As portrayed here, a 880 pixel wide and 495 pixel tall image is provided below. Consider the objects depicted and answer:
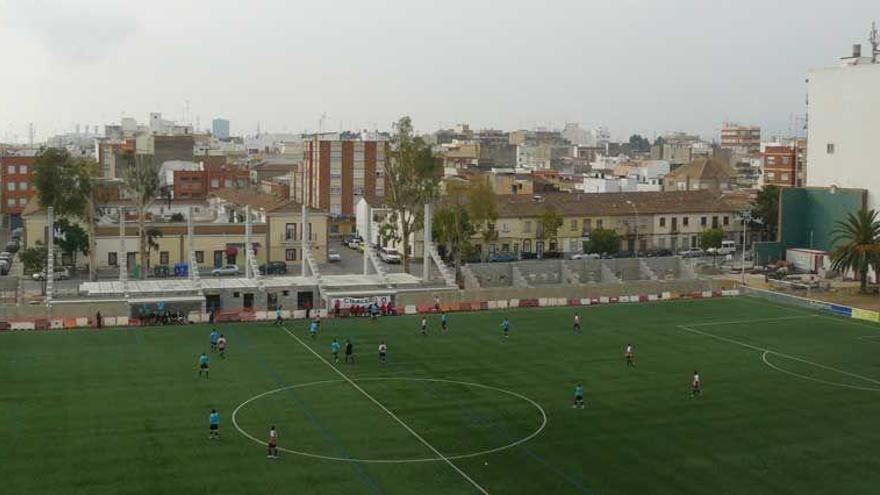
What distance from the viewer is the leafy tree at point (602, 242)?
103 metres

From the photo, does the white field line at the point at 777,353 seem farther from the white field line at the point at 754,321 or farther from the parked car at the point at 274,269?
the parked car at the point at 274,269

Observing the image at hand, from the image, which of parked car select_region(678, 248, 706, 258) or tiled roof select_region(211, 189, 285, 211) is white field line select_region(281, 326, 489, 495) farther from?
parked car select_region(678, 248, 706, 258)

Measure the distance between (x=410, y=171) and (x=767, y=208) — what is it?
1752 inches

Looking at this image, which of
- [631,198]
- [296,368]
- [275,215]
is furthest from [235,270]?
[631,198]

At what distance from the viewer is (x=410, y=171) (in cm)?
8750

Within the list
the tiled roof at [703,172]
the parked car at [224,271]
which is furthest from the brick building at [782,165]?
the parked car at [224,271]

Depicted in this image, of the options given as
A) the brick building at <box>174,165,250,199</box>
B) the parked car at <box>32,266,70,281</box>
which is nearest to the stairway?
the parked car at <box>32,266,70,281</box>

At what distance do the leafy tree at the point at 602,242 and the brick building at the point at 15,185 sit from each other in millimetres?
70766

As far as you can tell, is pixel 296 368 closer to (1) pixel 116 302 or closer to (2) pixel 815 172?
(1) pixel 116 302

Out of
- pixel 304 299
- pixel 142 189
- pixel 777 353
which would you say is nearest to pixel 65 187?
pixel 142 189

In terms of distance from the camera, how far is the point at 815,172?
9806 centimetres

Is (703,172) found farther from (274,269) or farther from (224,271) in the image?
(224,271)

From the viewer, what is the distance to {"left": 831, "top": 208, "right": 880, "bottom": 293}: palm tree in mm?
80312

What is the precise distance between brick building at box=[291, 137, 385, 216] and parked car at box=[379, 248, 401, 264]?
17438 mm
